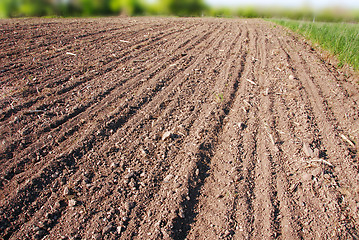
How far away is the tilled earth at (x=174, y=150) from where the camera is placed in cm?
211

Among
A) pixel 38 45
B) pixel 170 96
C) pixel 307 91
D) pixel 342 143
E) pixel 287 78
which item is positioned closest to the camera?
pixel 342 143

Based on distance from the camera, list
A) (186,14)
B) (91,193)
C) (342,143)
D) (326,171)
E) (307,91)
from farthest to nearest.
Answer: (186,14) < (307,91) < (342,143) < (326,171) < (91,193)

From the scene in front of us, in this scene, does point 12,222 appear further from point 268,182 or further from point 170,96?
point 170,96

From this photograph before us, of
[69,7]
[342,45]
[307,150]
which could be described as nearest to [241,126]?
[307,150]

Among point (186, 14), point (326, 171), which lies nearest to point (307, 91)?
point (326, 171)

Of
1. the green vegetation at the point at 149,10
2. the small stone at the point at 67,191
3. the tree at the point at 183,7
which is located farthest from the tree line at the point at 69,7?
the small stone at the point at 67,191

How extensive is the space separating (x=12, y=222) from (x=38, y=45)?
18.4ft

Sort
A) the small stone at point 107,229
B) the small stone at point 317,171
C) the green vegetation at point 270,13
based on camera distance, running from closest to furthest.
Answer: the small stone at point 107,229 → the small stone at point 317,171 → the green vegetation at point 270,13

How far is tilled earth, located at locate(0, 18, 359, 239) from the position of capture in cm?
211

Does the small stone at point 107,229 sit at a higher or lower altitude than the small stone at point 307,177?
lower

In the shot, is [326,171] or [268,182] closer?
[268,182]

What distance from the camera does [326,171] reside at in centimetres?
270

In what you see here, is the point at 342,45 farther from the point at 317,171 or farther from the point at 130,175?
the point at 130,175

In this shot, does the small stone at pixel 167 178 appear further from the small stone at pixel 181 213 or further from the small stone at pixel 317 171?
the small stone at pixel 317 171
